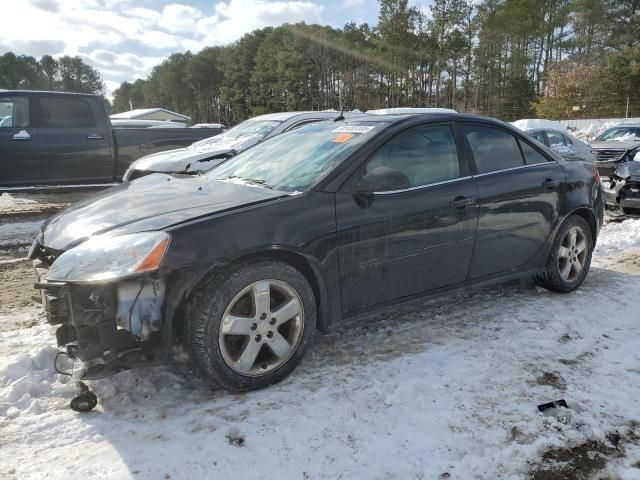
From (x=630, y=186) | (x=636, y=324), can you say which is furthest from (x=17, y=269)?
(x=630, y=186)

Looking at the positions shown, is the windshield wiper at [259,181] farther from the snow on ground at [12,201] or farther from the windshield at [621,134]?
the windshield at [621,134]

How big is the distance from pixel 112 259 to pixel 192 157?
198 inches

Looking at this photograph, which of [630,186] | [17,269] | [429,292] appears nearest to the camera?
[429,292]

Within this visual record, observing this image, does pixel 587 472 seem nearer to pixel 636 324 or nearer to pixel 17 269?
pixel 636 324

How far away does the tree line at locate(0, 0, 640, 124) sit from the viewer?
35.3 meters

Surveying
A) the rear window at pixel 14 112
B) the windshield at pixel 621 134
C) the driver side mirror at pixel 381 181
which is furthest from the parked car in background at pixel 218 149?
the windshield at pixel 621 134

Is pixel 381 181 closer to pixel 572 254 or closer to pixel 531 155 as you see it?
pixel 531 155

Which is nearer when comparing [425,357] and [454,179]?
[425,357]

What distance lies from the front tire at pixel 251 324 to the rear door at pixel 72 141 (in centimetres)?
695

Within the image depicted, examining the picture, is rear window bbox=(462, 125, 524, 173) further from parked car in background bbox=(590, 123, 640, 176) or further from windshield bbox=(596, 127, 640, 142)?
windshield bbox=(596, 127, 640, 142)

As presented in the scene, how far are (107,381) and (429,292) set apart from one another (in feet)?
6.96

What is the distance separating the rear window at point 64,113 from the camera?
8.59m

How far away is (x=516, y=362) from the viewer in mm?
3383

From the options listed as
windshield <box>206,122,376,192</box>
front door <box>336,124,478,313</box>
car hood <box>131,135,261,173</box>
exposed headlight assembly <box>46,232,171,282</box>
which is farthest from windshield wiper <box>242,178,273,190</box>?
car hood <box>131,135,261,173</box>
